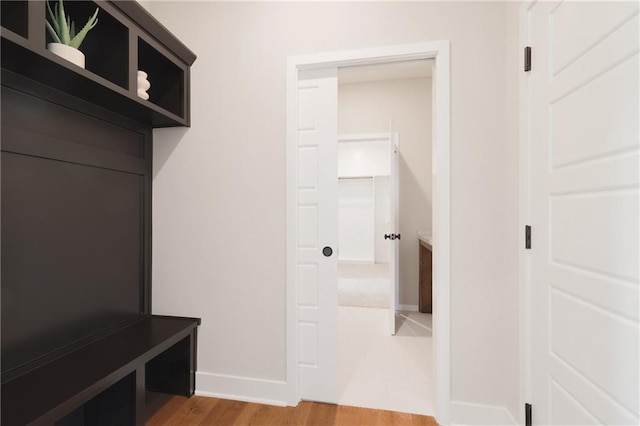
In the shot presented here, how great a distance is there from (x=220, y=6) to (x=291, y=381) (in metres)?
2.43

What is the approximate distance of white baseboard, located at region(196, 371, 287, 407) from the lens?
6.31 feet

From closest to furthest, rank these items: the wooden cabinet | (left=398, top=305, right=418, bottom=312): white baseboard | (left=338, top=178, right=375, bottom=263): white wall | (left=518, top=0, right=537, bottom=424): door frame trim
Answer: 1. (left=518, top=0, right=537, bottom=424): door frame trim
2. the wooden cabinet
3. (left=398, top=305, right=418, bottom=312): white baseboard
4. (left=338, top=178, right=375, bottom=263): white wall

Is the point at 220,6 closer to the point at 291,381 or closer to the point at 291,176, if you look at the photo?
the point at 291,176

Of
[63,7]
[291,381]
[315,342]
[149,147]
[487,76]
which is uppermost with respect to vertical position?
[63,7]

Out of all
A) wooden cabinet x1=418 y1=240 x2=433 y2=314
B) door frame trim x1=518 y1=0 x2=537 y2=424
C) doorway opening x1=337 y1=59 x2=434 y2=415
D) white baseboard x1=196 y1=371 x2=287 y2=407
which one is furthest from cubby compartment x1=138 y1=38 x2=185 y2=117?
wooden cabinet x1=418 y1=240 x2=433 y2=314

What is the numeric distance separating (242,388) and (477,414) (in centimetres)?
139

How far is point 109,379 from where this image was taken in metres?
1.35

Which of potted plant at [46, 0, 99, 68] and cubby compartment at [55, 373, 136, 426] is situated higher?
potted plant at [46, 0, 99, 68]

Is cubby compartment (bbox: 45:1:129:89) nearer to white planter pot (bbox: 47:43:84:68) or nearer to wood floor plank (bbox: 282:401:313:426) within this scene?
white planter pot (bbox: 47:43:84:68)

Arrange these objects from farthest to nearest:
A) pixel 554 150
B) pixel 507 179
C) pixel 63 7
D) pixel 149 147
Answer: pixel 149 147
pixel 507 179
pixel 63 7
pixel 554 150

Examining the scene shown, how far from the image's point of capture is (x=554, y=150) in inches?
51.1

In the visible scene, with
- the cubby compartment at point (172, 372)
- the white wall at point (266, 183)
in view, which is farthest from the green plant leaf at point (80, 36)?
the cubby compartment at point (172, 372)

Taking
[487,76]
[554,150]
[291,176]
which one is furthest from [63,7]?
[554,150]

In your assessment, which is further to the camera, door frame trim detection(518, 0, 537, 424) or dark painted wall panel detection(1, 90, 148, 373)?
door frame trim detection(518, 0, 537, 424)
